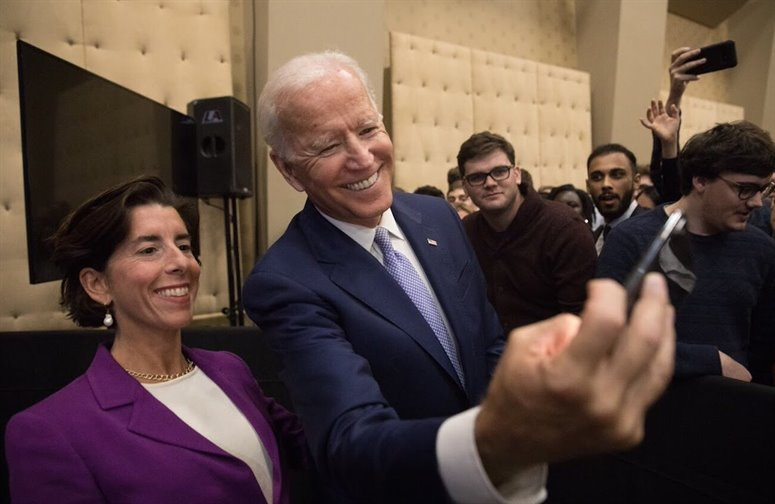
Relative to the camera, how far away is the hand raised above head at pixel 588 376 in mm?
452

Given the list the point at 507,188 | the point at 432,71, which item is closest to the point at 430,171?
the point at 432,71

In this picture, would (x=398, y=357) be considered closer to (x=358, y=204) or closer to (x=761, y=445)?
(x=358, y=204)

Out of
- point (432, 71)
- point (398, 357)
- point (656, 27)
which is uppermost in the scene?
point (656, 27)

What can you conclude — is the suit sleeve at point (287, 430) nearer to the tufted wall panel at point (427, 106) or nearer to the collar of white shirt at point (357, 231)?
the collar of white shirt at point (357, 231)

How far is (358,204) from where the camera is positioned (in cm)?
108

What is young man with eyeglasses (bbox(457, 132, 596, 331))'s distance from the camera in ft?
7.23

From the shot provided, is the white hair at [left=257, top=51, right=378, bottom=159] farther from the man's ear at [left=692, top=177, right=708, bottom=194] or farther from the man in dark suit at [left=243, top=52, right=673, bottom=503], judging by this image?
the man's ear at [left=692, top=177, right=708, bottom=194]

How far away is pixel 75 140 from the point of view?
2342 mm

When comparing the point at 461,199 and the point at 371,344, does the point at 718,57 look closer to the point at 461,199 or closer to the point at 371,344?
the point at 461,199

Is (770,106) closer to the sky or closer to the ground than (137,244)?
closer to the sky

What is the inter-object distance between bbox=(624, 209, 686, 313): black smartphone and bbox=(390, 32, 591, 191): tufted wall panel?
366cm

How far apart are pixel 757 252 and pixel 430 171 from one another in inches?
116

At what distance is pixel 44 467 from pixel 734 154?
1.86 meters

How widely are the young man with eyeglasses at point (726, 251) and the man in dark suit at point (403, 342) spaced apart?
658 millimetres
